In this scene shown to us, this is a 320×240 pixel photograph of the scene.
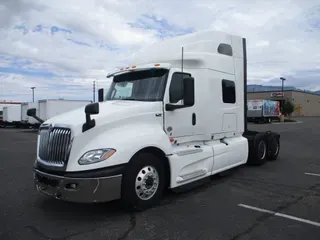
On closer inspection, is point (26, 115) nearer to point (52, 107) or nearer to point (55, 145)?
point (52, 107)

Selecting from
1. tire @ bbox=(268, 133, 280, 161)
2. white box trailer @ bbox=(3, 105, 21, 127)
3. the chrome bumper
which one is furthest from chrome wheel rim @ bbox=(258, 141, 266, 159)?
white box trailer @ bbox=(3, 105, 21, 127)

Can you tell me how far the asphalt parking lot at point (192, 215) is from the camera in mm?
4156

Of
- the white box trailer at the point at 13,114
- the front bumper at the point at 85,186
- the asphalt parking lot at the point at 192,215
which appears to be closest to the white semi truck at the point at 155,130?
the front bumper at the point at 85,186

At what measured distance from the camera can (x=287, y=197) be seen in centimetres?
579

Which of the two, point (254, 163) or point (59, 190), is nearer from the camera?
point (59, 190)

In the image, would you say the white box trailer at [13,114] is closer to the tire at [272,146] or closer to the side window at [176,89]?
the tire at [272,146]

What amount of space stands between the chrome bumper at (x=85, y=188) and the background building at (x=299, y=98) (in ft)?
220

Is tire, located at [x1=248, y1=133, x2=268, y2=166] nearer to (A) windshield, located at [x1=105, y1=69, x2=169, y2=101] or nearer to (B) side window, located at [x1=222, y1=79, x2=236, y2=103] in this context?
(B) side window, located at [x1=222, y1=79, x2=236, y2=103]

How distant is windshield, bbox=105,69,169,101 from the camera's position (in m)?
5.69

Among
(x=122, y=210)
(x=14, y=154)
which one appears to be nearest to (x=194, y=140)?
(x=122, y=210)

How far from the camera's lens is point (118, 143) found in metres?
4.62

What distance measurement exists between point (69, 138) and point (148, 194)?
1660 millimetres

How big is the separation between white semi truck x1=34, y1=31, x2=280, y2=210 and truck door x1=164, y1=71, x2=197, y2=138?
0.06 ft

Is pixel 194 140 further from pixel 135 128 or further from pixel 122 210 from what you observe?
pixel 122 210
